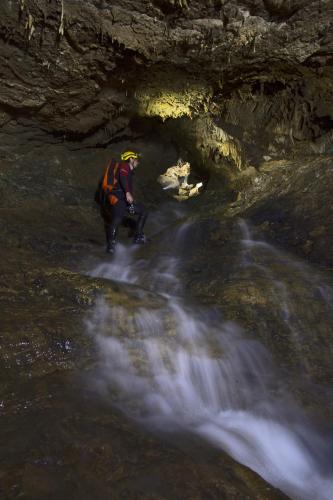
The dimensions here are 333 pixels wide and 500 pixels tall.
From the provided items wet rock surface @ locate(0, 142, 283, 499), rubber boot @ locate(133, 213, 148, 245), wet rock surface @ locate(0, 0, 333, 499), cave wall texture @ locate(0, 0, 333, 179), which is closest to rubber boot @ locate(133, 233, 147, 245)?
rubber boot @ locate(133, 213, 148, 245)

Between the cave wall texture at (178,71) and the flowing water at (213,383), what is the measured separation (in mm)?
5612

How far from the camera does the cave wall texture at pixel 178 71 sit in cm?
697

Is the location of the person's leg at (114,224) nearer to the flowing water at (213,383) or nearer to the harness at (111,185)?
the harness at (111,185)

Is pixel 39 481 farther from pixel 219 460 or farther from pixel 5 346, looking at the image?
pixel 5 346

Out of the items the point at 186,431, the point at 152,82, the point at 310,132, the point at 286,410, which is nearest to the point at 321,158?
the point at 310,132

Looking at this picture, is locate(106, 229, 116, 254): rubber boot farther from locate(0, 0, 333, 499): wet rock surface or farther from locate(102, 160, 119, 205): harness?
locate(102, 160, 119, 205): harness

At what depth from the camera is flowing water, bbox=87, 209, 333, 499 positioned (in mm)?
2971

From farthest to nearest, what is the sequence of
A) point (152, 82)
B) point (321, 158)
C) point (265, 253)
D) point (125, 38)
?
point (152, 82) → point (321, 158) → point (125, 38) → point (265, 253)

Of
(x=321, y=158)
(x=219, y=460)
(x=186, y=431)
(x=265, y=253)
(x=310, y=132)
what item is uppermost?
(x=310, y=132)

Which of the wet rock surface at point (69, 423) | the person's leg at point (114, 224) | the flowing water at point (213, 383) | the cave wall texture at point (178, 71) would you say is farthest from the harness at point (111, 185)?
the flowing water at point (213, 383)

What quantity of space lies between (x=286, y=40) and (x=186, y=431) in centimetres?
822

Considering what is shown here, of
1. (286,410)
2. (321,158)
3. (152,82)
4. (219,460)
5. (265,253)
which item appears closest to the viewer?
(219,460)

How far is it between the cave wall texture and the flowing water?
221 inches

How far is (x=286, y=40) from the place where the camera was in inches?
307
